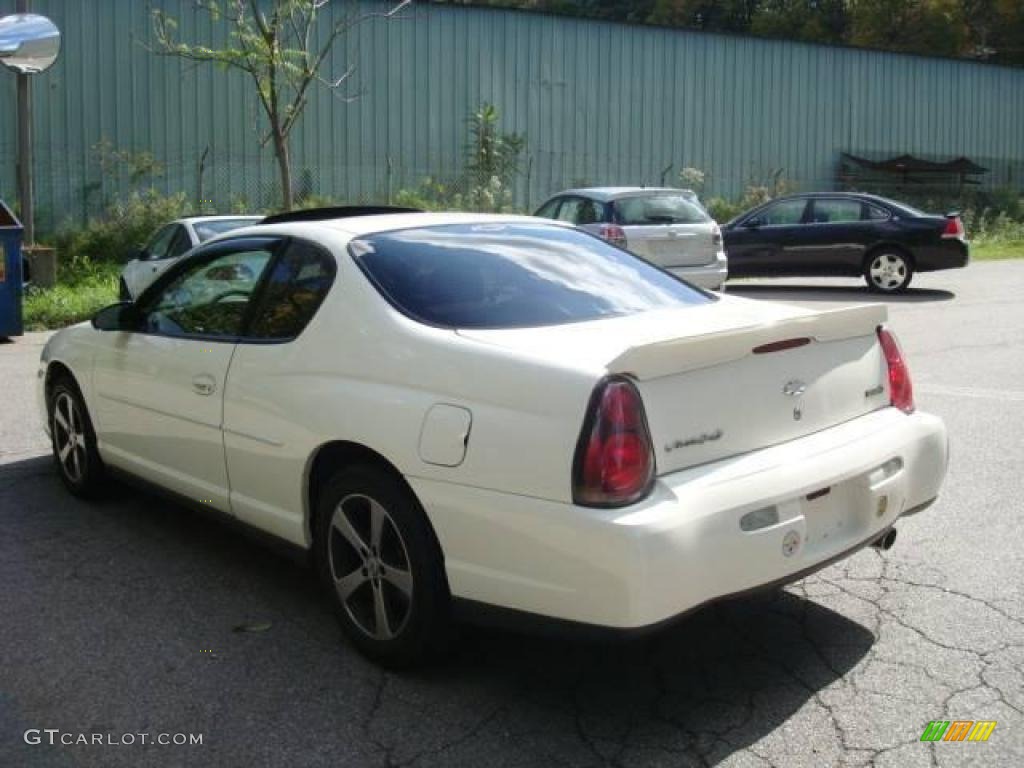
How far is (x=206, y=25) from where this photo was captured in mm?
23547

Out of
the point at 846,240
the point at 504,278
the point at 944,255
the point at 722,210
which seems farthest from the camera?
the point at 722,210

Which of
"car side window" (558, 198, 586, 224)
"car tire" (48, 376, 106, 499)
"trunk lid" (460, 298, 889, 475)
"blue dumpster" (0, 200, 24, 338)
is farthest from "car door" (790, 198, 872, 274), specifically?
"car tire" (48, 376, 106, 499)

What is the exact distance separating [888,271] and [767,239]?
1.82m

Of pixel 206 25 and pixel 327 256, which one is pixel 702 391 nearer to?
pixel 327 256

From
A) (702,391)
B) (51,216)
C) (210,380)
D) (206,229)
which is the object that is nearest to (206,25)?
(51,216)

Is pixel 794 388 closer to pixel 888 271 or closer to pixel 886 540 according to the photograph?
pixel 886 540

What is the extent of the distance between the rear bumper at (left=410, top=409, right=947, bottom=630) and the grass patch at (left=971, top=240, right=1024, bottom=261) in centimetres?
2204

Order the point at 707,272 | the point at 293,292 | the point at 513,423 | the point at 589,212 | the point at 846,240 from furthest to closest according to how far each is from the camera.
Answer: the point at 846,240, the point at 589,212, the point at 707,272, the point at 293,292, the point at 513,423

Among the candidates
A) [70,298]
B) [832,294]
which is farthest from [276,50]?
[832,294]

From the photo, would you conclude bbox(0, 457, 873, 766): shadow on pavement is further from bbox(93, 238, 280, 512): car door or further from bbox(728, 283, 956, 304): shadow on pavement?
bbox(728, 283, 956, 304): shadow on pavement

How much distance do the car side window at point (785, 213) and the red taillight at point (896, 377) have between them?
1246 cm

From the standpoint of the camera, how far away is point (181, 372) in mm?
4551

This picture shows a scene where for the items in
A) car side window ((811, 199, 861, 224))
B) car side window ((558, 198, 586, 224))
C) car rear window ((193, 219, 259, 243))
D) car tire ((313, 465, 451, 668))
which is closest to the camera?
car tire ((313, 465, 451, 668))

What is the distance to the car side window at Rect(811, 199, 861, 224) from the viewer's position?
15.6 meters
